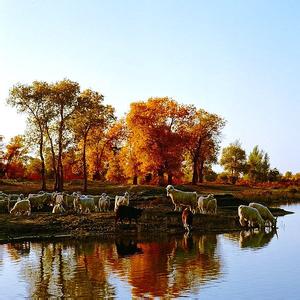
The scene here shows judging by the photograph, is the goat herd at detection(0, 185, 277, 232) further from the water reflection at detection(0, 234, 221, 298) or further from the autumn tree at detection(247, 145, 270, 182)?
the autumn tree at detection(247, 145, 270, 182)

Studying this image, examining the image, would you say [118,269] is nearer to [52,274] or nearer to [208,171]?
[52,274]

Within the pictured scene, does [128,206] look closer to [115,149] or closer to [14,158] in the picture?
[115,149]

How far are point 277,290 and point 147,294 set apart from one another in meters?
4.36

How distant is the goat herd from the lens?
124 ft

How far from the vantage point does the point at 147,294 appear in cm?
1775

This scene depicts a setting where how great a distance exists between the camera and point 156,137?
88.3 meters

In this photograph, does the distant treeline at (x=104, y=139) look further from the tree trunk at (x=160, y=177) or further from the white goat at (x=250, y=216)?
the white goat at (x=250, y=216)

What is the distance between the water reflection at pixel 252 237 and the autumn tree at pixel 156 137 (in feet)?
167

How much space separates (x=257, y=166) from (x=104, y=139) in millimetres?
57349

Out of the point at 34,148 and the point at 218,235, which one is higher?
the point at 34,148

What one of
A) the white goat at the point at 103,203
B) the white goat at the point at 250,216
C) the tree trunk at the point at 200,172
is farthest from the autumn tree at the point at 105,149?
the white goat at the point at 250,216

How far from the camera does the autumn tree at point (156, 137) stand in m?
87.2

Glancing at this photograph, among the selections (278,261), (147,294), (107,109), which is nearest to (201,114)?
(107,109)

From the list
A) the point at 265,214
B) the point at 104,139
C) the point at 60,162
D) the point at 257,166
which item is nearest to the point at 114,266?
the point at 265,214
